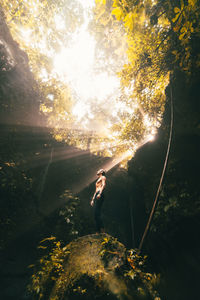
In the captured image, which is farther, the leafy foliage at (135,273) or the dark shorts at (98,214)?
the dark shorts at (98,214)

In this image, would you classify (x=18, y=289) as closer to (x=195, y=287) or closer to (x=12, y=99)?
(x=195, y=287)

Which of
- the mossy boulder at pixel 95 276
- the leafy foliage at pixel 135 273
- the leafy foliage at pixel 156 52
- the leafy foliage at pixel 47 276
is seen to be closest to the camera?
the mossy boulder at pixel 95 276

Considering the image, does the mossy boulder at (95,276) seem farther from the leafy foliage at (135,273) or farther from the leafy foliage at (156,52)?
the leafy foliage at (156,52)

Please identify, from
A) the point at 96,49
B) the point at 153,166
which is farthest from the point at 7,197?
the point at 96,49

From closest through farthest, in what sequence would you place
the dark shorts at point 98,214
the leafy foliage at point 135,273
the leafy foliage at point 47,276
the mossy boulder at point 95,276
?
1. the mossy boulder at point 95,276
2. the leafy foliage at point 135,273
3. the leafy foliage at point 47,276
4. the dark shorts at point 98,214

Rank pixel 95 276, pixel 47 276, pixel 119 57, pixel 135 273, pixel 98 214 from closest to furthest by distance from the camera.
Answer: pixel 95 276
pixel 135 273
pixel 47 276
pixel 98 214
pixel 119 57

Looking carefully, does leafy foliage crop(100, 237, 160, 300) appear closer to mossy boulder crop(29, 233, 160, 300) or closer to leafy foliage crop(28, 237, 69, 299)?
mossy boulder crop(29, 233, 160, 300)

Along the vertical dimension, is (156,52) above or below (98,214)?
above

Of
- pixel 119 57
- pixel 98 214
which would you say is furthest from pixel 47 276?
pixel 119 57

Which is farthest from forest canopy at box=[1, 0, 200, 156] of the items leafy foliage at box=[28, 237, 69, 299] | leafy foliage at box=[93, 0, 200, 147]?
leafy foliage at box=[28, 237, 69, 299]

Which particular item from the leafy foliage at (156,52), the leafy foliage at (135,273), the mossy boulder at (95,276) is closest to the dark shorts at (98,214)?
the mossy boulder at (95,276)

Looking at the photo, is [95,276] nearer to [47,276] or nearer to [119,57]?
[47,276]

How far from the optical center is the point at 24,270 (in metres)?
5.77

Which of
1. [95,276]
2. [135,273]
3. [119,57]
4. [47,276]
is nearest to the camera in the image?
[95,276]
